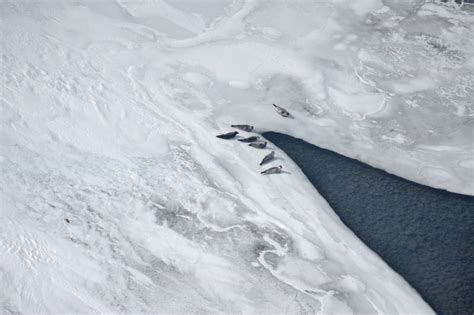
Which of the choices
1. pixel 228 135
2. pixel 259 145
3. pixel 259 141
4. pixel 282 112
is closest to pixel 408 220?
pixel 259 145

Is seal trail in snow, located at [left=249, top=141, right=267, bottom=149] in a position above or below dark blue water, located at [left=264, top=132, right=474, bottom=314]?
above

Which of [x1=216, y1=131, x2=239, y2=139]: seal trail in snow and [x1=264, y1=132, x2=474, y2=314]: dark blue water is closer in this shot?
[x1=264, y1=132, x2=474, y2=314]: dark blue water

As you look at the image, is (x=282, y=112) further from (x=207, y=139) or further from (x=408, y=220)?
(x=408, y=220)

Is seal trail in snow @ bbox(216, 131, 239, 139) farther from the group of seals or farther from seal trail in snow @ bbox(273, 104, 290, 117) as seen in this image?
seal trail in snow @ bbox(273, 104, 290, 117)

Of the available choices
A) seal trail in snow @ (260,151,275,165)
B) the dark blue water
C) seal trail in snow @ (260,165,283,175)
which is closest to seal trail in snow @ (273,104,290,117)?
the dark blue water

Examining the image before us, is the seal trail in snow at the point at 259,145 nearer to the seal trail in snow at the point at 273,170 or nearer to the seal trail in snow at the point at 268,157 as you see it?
the seal trail in snow at the point at 268,157

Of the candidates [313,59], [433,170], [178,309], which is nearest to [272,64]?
[313,59]
